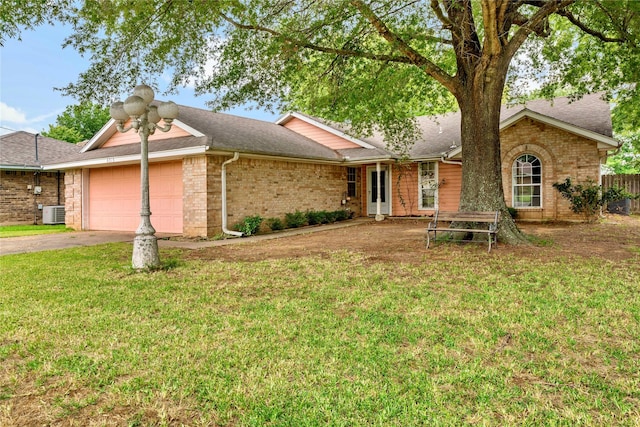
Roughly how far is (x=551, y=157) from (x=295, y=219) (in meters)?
9.75

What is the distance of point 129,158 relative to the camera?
12.7m

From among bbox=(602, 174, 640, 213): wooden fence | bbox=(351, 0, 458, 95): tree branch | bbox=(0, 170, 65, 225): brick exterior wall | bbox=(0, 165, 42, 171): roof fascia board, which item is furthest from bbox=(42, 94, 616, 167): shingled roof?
bbox=(351, 0, 458, 95): tree branch

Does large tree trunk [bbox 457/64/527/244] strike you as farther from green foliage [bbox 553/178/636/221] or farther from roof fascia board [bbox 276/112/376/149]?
roof fascia board [bbox 276/112/376/149]

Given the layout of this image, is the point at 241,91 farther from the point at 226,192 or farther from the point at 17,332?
the point at 17,332

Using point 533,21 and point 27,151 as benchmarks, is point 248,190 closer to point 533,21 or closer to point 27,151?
point 533,21

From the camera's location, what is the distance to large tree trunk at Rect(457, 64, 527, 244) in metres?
9.09

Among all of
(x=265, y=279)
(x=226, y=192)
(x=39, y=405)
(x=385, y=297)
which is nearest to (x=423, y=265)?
(x=385, y=297)

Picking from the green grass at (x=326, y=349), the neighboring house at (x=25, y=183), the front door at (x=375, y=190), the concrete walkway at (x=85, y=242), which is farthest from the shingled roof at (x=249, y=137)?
the neighboring house at (x=25, y=183)

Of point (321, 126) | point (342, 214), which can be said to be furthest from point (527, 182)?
point (321, 126)

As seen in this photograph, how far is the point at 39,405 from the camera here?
8.74 feet

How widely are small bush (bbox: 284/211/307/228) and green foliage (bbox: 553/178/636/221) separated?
9281 millimetres

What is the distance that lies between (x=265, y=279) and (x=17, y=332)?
3.13 meters

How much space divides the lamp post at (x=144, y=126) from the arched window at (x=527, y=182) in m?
13.2

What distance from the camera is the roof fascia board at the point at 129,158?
1120cm
